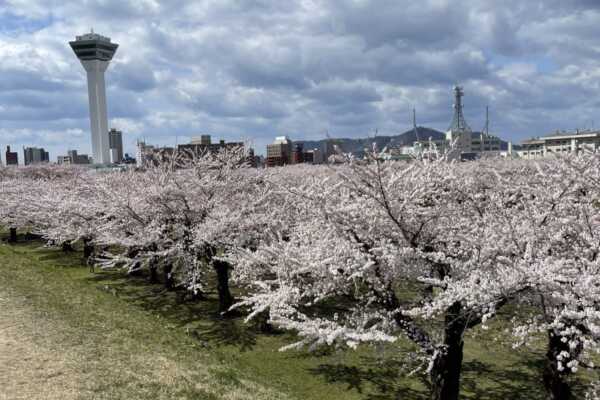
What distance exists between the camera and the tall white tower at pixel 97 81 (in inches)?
5472

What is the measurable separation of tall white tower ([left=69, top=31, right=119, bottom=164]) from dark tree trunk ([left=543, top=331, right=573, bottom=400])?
141922 mm

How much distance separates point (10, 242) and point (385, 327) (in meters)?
36.6

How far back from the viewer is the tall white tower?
456 ft

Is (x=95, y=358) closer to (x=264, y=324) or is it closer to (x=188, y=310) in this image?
(x=264, y=324)

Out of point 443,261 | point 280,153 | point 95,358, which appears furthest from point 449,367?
point 280,153

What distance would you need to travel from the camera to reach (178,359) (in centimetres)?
1079

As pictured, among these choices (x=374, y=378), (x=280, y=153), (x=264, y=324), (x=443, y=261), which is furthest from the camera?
(x=280, y=153)

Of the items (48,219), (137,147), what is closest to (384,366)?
(137,147)

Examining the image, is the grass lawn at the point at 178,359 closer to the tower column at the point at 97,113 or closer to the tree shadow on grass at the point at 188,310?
the tree shadow on grass at the point at 188,310

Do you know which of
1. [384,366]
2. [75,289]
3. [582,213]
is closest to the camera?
[582,213]

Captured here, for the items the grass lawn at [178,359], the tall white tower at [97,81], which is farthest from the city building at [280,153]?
the tall white tower at [97,81]

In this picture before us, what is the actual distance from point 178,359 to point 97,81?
14833cm

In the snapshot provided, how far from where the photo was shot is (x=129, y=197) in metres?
20.2

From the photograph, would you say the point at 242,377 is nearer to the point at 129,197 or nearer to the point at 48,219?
the point at 129,197
